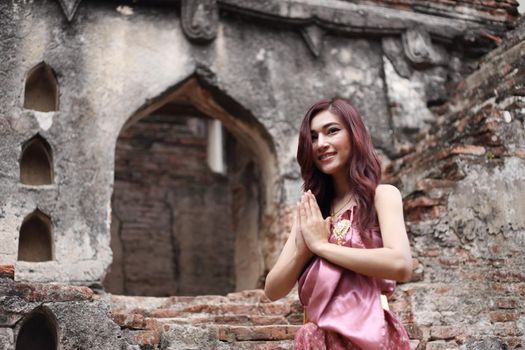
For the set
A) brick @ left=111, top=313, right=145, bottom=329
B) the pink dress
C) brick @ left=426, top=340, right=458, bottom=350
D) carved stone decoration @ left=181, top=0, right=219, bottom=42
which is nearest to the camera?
the pink dress

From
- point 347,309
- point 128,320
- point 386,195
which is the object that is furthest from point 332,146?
point 128,320

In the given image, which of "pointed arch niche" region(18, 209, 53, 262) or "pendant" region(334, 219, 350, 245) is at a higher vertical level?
"pointed arch niche" region(18, 209, 53, 262)

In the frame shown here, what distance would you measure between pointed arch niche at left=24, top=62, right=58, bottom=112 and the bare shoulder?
3679 mm

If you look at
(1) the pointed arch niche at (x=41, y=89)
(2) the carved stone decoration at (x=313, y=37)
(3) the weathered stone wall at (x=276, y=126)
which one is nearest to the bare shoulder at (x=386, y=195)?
(3) the weathered stone wall at (x=276, y=126)

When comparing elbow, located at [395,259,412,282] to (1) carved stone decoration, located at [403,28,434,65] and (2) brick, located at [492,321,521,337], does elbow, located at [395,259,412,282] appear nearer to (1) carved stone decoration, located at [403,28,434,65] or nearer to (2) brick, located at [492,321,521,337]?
(2) brick, located at [492,321,521,337]

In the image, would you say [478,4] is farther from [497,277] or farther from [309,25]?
[497,277]

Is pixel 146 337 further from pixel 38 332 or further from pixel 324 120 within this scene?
pixel 324 120

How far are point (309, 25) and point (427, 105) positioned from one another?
1.28 meters

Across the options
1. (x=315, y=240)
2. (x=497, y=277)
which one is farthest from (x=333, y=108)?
(x=497, y=277)

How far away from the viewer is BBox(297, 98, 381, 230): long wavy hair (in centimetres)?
227

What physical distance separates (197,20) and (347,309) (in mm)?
4135

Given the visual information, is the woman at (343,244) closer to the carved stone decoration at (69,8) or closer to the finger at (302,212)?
the finger at (302,212)

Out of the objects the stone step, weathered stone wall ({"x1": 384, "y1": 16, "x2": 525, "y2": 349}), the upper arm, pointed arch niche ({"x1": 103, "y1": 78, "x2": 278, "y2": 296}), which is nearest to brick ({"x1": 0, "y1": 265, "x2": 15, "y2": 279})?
the stone step

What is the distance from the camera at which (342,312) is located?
82.7 inches
